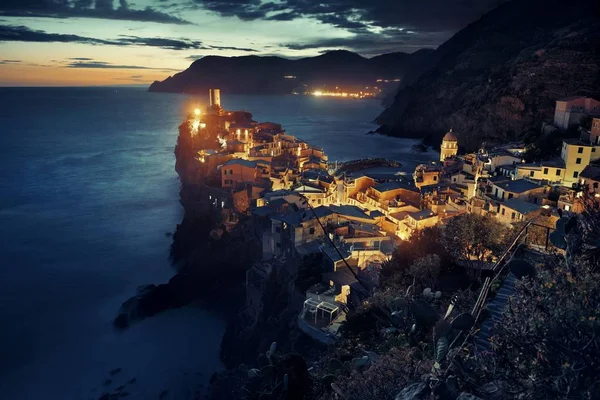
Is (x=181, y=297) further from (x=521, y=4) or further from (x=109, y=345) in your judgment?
(x=521, y=4)

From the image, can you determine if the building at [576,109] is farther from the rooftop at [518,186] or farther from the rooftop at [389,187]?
the rooftop at [389,187]

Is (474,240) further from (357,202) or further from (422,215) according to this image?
(357,202)

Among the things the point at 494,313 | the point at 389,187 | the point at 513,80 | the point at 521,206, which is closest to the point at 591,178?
the point at 521,206

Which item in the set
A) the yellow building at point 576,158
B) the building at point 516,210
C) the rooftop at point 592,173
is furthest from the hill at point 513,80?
the building at point 516,210

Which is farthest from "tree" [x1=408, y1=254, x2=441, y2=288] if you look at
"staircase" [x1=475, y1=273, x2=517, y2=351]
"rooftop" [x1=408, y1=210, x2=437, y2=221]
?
"rooftop" [x1=408, y1=210, x2=437, y2=221]

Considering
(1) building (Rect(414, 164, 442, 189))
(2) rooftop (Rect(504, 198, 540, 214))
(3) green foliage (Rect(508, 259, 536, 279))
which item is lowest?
(1) building (Rect(414, 164, 442, 189))

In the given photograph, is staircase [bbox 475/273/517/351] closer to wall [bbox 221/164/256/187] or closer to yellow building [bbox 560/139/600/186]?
yellow building [bbox 560/139/600/186]
